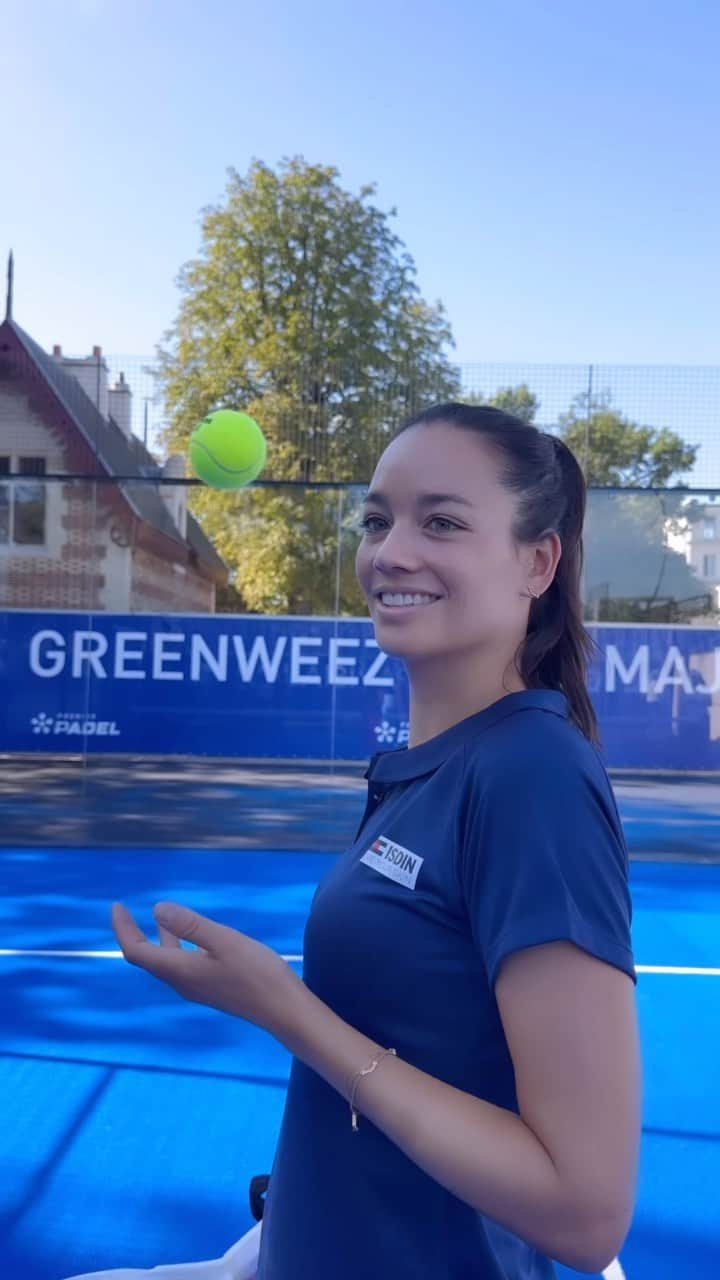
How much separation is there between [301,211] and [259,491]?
1144 cm

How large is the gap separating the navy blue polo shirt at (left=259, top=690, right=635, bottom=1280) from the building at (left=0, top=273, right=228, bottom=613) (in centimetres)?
829

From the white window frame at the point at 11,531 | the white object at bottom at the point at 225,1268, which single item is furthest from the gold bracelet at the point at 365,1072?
the white window frame at the point at 11,531

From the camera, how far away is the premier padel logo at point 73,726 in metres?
9.08

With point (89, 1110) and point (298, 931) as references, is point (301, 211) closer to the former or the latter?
point (298, 931)

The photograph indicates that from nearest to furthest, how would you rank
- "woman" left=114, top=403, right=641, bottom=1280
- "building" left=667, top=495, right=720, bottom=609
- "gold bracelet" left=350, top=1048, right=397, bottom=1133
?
"woman" left=114, top=403, right=641, bottom=1280 < "gold bracelet" left=350, top=1048, right=397, bottom=1133 < "building" left=667, top=495, right=720, bottom=609

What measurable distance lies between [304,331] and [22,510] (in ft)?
32.1

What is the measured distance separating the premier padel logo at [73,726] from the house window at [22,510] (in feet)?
5.14

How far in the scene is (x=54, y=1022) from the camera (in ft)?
14.0

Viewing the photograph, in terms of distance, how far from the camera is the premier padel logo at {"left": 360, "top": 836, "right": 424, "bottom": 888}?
1.00 metres

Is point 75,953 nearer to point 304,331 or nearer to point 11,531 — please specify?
point 11,531

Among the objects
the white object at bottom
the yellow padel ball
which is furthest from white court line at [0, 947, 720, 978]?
the yellow padel ball

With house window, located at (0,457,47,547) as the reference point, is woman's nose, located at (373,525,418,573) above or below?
below

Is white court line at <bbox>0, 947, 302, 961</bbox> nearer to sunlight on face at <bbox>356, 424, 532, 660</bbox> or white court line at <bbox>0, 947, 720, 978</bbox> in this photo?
white court line at <bbox>0, 947, 720, 978</bbox>

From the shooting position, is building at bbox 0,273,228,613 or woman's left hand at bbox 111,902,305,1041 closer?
woman's left hand at bbox 111,902,305,1041
